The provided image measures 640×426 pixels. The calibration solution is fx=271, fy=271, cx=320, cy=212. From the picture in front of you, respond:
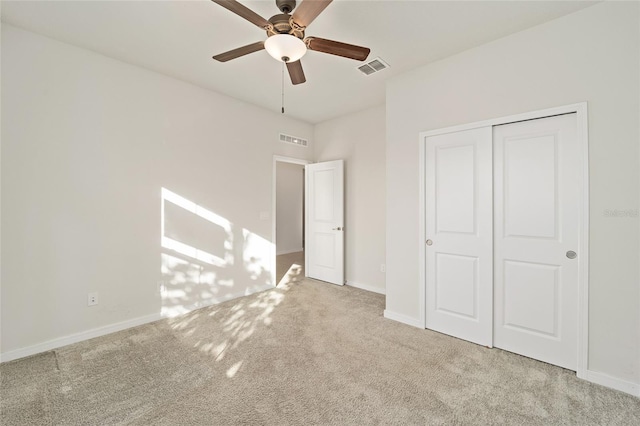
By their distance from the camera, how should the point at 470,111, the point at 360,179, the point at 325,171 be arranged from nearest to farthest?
the point at 470,111 → the point at 360,179 → the point at 325,171

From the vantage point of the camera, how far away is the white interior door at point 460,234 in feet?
8.60

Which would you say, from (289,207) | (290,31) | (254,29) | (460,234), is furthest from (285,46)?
(289,207)

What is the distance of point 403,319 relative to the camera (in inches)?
123

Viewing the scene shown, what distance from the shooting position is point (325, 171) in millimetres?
4762

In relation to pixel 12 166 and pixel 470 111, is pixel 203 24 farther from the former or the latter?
pixel 470 111

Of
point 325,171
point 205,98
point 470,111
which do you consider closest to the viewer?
point 470,111

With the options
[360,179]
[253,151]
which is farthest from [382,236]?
[253,151]

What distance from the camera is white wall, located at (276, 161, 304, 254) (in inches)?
292

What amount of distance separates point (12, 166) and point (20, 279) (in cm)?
98

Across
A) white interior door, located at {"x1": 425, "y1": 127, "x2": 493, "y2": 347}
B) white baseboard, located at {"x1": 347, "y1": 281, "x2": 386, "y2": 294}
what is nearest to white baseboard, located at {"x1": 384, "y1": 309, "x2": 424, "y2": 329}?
white interior door, located at {"x1": 425, "y1": 127, "x2": 493, "y2": 347}

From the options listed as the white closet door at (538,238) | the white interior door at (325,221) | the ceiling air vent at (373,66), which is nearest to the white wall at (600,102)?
the white closet door at (538,238)

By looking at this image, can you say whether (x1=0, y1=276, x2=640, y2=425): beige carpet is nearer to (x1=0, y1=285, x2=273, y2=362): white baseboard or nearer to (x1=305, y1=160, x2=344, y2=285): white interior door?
(x1=0, y1=285, x2=273, y2=362): white baseboard

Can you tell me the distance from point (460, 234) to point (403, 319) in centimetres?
117

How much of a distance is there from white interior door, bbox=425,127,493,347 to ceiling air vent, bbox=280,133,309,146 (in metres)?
2.47
